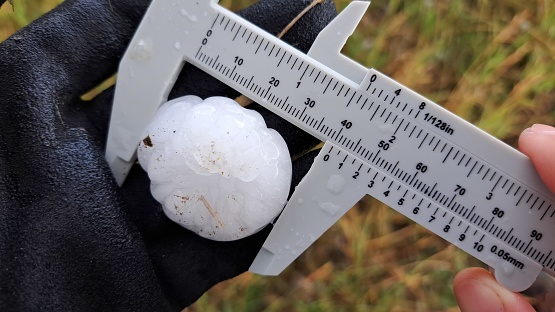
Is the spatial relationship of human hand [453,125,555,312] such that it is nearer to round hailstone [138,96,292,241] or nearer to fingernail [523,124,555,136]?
fingernail [523,124,555,136]

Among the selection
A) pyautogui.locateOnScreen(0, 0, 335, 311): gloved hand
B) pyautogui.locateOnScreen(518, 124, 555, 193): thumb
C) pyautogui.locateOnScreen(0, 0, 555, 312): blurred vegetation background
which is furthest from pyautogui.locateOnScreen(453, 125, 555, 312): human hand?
pyautogui.locateOnScreen(0, 0, 555, 312): blurred vegetation background

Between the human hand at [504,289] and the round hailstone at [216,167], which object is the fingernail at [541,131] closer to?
the human hand at [504,289]

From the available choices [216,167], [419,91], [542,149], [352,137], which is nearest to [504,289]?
[542,149]

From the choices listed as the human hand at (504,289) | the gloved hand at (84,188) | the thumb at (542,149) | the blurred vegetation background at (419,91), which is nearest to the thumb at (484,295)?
the human hand at (504,289)

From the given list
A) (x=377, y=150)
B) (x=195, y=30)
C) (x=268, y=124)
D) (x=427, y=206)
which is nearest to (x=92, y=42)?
(x=195, y=30)

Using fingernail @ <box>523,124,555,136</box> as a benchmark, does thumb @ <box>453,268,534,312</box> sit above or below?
below
